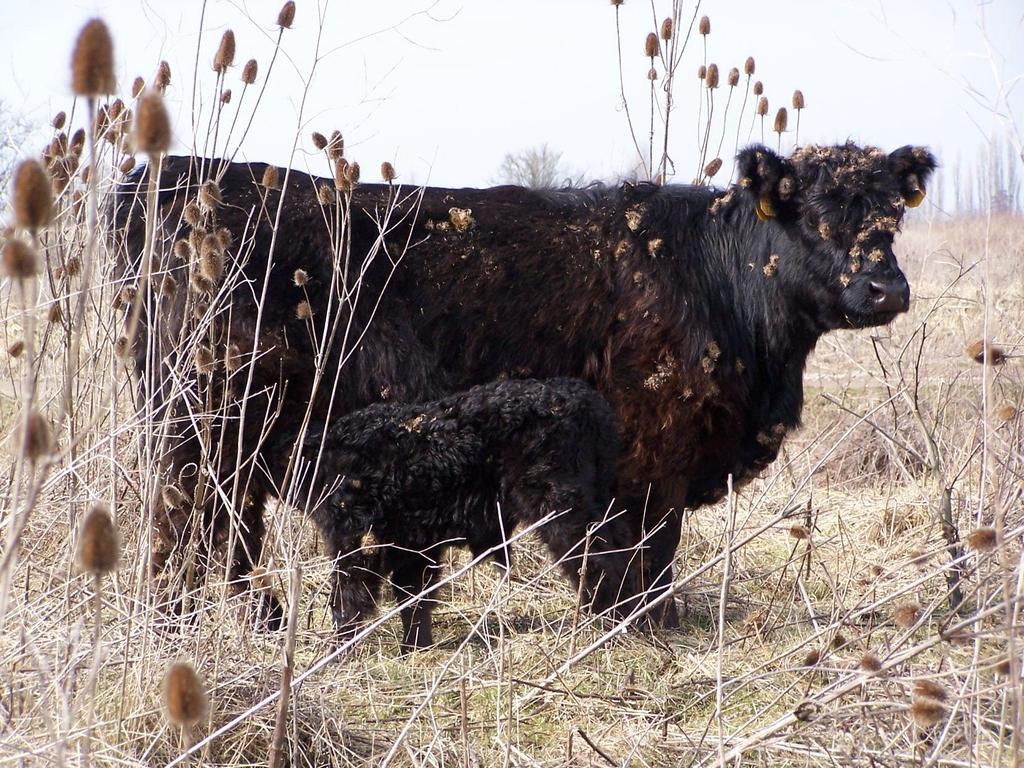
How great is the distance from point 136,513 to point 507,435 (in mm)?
1554

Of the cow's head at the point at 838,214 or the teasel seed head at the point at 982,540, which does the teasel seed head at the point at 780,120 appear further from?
the teasel seed head at the point at 982,540

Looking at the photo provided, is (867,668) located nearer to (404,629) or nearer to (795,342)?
(404,629)

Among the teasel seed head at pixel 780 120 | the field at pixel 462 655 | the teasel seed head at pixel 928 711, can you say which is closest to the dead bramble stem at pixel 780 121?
the teasel seed head at pixel 780 120

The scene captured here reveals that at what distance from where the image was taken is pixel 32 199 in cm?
149

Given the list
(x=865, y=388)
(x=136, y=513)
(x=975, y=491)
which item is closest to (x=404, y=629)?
(x=136, y=513)

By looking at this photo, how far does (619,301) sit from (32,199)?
3832mm

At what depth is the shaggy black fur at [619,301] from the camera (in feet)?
15.9

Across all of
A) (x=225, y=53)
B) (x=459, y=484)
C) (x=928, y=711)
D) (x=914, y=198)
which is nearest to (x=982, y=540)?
(x=928, y=711)

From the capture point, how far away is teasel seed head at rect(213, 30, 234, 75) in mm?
3506

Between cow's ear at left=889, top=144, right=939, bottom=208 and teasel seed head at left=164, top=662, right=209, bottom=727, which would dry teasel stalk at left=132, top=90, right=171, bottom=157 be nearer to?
teasel seed head at left=164, top=662, right=209, bottom=727

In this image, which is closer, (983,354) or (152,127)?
(152,127)

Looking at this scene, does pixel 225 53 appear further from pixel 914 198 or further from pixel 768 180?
pixel 914 198

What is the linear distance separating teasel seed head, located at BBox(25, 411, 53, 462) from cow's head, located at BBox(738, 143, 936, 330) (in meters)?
4.08

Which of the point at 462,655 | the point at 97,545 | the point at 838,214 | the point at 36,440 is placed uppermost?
the point at 838,214
